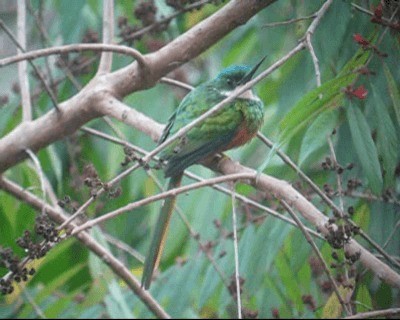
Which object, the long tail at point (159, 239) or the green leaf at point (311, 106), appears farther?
the long tail at point (159, 239)

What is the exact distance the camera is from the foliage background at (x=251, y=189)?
2.75 meters

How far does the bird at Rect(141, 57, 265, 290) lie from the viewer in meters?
3.25

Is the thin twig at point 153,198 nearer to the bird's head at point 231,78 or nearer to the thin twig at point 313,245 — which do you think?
the thin twig at point 313,245

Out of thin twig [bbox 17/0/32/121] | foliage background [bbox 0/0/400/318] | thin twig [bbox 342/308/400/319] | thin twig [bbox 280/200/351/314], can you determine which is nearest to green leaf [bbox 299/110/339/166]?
foliage background [bbox 0/0/400/318]

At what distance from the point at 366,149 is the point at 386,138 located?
72 millimetres

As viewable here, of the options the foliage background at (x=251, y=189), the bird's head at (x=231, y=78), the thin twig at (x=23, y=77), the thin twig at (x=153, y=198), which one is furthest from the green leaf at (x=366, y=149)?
the bird's head at (x=231, y=78)

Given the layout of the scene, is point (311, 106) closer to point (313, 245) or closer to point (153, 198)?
point (313, 245)

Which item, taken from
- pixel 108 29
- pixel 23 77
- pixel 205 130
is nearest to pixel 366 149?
pixel 205 130

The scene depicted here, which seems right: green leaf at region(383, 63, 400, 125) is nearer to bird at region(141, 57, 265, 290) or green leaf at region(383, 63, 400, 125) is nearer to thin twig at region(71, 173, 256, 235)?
thin twig at region(71, 173, 256, 235)

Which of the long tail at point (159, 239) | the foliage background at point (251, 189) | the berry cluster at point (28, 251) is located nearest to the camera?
the berry cluster at point (28, 251)

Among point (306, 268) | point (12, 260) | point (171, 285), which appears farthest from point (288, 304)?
point (12, 260)

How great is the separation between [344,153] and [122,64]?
1.36 metres

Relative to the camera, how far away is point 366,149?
258 centimetres

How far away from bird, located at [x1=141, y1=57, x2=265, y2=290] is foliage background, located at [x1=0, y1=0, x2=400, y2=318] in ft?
0.60
